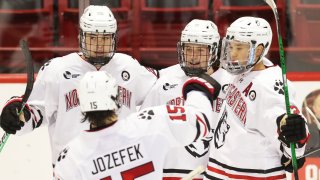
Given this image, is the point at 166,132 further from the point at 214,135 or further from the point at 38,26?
the point at 38,26

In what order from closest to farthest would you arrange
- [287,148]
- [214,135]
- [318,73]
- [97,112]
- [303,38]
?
1. [97,112]
2. [287,148]
3. [214,135]
4. [318,73]
5. [303,38]

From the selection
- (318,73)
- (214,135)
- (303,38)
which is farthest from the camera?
(303,38)

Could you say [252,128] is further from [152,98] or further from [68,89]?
[68,89]

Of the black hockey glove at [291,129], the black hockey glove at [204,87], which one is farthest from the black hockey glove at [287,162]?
the black hockey glove at [204,87]

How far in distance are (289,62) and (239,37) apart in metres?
1.40

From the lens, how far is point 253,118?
3.34 meters

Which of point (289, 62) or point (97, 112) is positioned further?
point (289, 62)

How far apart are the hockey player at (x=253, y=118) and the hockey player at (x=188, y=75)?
140mm

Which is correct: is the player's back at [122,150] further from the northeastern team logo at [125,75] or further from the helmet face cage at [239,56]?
the northeastern team logo at [125,75]

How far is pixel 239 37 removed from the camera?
11.4 feet

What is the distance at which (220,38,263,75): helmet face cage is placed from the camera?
342 cm

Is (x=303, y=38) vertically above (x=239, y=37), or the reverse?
(x=239, y=37)

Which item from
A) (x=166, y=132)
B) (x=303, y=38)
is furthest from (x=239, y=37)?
(x=303, y=38)

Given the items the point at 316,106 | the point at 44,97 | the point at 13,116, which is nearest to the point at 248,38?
the point at 44,97
